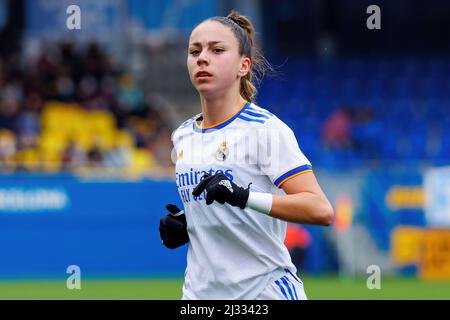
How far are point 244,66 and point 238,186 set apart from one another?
74cm

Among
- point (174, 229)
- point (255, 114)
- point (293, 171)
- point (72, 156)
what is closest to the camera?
point (293, 171)

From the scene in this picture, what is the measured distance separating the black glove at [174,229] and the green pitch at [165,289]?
687 centimetres

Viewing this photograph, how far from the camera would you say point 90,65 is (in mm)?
22969

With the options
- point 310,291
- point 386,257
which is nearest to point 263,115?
point 310,291

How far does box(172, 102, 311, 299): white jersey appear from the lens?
5285mm

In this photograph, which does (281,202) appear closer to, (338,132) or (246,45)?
(246,45)

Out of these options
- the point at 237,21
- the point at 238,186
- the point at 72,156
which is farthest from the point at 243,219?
the point at 72,156

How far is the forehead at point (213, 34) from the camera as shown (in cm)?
538

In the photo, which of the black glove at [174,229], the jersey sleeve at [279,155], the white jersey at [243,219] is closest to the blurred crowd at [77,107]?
the black glove at [174,229]

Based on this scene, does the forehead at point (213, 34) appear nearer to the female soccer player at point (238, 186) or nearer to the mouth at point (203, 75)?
the female soccer player at point (238, 186)

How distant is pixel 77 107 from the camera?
21.5 meters

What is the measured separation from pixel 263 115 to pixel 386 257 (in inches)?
503
